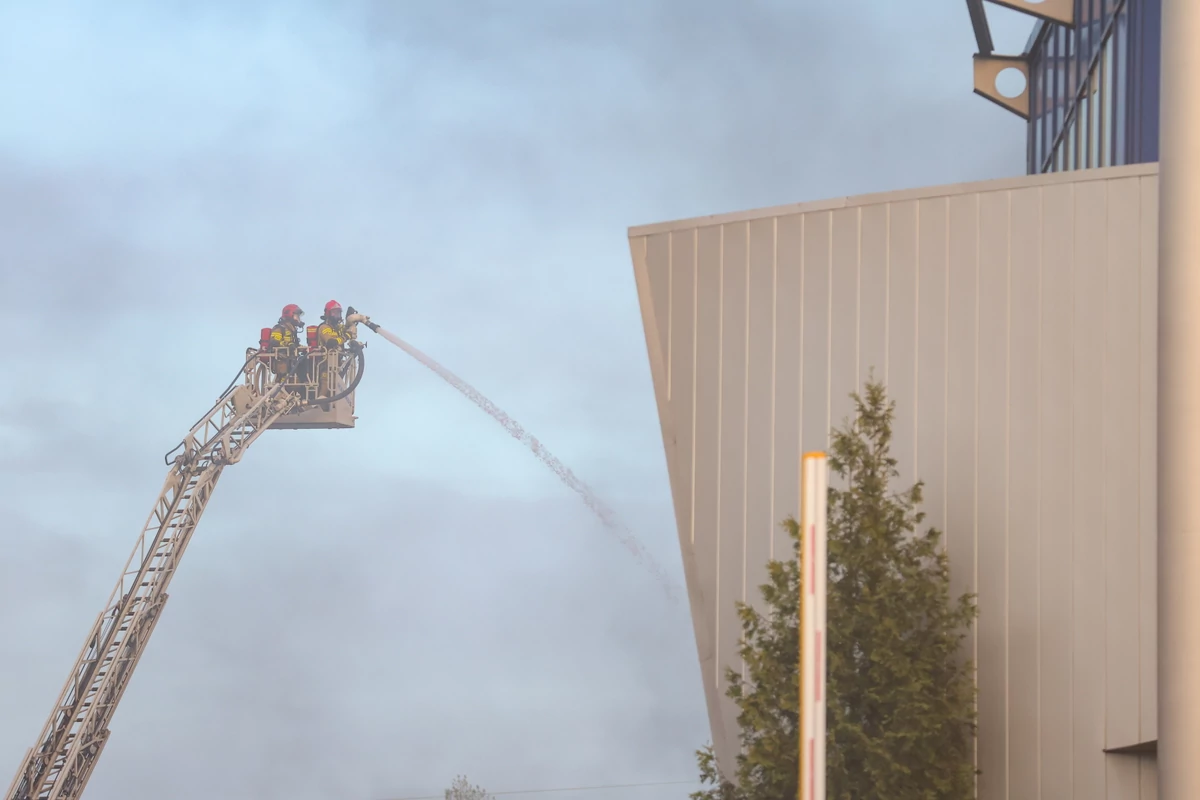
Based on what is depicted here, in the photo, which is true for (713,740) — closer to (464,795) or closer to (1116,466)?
(1116,466)

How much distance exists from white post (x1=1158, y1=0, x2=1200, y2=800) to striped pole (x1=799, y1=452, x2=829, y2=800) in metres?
1.63

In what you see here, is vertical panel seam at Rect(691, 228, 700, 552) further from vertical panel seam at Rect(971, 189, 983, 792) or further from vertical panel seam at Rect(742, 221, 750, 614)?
vertical panel seam at Rect(971, 189, 983, 792)

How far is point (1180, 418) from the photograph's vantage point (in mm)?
4652

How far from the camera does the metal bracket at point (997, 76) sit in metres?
23.3

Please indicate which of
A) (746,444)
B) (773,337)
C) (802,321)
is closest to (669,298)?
(773,337)

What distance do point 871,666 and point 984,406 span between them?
7.77 feet

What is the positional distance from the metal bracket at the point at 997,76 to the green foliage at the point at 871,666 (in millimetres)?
14780

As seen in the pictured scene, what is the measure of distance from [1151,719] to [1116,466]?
174 centimetres

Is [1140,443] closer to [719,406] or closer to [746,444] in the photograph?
[746,444]

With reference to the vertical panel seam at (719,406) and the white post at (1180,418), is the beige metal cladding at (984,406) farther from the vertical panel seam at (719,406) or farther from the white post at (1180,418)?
the white post at (1180,418)

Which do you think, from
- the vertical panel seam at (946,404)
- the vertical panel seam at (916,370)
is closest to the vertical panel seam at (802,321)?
the vertical panel seam at (916,370)

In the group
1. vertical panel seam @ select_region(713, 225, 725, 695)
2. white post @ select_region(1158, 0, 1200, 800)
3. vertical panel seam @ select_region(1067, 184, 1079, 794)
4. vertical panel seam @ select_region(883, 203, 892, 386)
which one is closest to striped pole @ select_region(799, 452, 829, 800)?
white post @ select_region(1158, 0, 1200, 800)

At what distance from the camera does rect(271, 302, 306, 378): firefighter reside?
3069cm

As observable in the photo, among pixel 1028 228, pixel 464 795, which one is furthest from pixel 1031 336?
pixel 464 795
